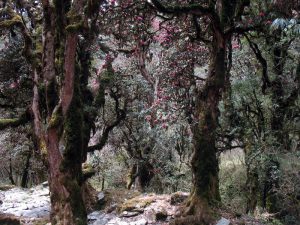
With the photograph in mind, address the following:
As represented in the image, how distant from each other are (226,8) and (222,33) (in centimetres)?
57

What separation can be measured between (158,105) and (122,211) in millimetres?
3025

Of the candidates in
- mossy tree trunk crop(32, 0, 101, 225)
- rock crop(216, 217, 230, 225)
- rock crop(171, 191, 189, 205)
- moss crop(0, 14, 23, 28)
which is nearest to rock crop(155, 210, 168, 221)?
rock crop(171, 191, 189, 205)

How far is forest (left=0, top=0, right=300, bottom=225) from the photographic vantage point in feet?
23.4

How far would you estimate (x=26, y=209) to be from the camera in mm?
11531

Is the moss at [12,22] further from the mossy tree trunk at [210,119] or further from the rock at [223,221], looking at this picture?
the rock at [223,221]

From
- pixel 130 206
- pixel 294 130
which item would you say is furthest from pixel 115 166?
pixel 294 130

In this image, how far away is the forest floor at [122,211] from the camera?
8625 millimetres

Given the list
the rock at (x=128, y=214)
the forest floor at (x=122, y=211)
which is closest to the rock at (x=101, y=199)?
the forest floor at (x=122, y=211)

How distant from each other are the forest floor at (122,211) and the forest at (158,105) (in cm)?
4

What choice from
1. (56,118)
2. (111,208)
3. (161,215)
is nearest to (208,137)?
(161,215)

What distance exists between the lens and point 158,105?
36.6ft

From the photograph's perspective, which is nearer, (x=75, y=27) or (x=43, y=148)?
(x=75, y=27)

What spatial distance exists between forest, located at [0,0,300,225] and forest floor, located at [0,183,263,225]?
0.12 feet

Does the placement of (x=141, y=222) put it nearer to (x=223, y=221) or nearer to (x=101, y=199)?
(x=223, y=221)
